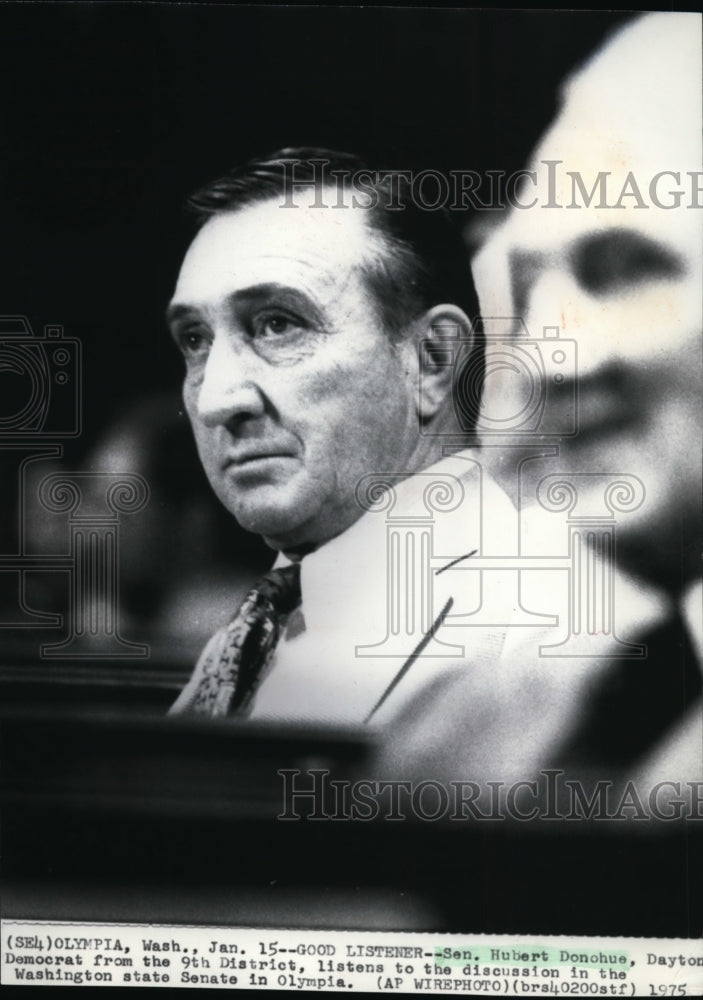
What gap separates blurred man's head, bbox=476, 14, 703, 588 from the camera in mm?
3643

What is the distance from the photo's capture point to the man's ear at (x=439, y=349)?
144 inches

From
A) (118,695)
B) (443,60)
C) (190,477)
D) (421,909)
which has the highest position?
(443,60)

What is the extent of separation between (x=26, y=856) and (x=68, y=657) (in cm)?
57

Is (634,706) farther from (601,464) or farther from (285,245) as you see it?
(285,245)

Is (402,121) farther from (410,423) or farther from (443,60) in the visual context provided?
(410,423)

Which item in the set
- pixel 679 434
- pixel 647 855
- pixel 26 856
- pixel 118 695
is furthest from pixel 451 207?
pixel 26 856

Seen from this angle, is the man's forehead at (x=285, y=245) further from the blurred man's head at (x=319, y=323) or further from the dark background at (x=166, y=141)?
the dark background at (x=166, y=141)

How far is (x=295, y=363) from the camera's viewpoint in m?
3.65

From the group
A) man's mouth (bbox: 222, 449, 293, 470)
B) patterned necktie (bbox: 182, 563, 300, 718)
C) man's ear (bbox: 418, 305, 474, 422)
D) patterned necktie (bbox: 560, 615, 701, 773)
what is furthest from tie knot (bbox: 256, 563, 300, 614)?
patterned necktie (bbox: 560, 615, 701, 773)

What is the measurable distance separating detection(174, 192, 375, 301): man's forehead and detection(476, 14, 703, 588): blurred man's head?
0.37 m

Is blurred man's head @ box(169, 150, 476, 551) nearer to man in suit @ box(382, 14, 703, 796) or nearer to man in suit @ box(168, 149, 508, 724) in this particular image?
man in suit @ box(168, 149, 508, 724)

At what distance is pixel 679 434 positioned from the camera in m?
3.65

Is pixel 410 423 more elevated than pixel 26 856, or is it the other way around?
pixel 410 423

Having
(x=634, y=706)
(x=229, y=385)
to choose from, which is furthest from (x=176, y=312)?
(x=634, y=706)
